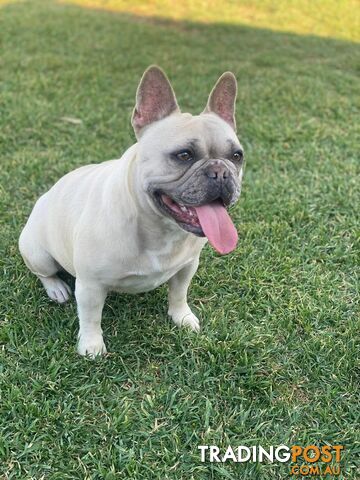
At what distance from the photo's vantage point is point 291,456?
2311mm

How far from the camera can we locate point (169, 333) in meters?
2.91

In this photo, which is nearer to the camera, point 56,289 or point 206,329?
point 206,329

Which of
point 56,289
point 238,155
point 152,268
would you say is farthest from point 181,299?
point 238,155

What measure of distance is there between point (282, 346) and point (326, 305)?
19.7 inches

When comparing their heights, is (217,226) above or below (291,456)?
above

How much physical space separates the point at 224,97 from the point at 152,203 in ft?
2.41

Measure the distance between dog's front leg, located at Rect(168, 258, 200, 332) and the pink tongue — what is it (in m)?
0.52

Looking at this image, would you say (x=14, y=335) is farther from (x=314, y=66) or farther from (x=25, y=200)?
(x=314, y=66)

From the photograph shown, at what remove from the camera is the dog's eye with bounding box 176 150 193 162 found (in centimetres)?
225

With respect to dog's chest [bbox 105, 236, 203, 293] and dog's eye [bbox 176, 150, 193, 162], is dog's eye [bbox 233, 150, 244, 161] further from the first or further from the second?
dog's chest [bbox 105, 236, 203, 293]

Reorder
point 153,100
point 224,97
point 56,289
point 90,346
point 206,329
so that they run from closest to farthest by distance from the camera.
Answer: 1. point 153,100
2. point 224,97
3. point 90,346
4. point 206,329
5. point 56,289

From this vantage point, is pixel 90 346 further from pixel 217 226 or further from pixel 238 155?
pixel 238 155

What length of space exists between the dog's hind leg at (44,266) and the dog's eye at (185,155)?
1.19 m

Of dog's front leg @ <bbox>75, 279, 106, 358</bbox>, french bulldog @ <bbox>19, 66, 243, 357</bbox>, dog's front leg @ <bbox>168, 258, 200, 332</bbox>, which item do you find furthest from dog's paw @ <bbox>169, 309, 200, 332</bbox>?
dog's front leg @ <bbox>75, 279, 106, 358</bbox>
